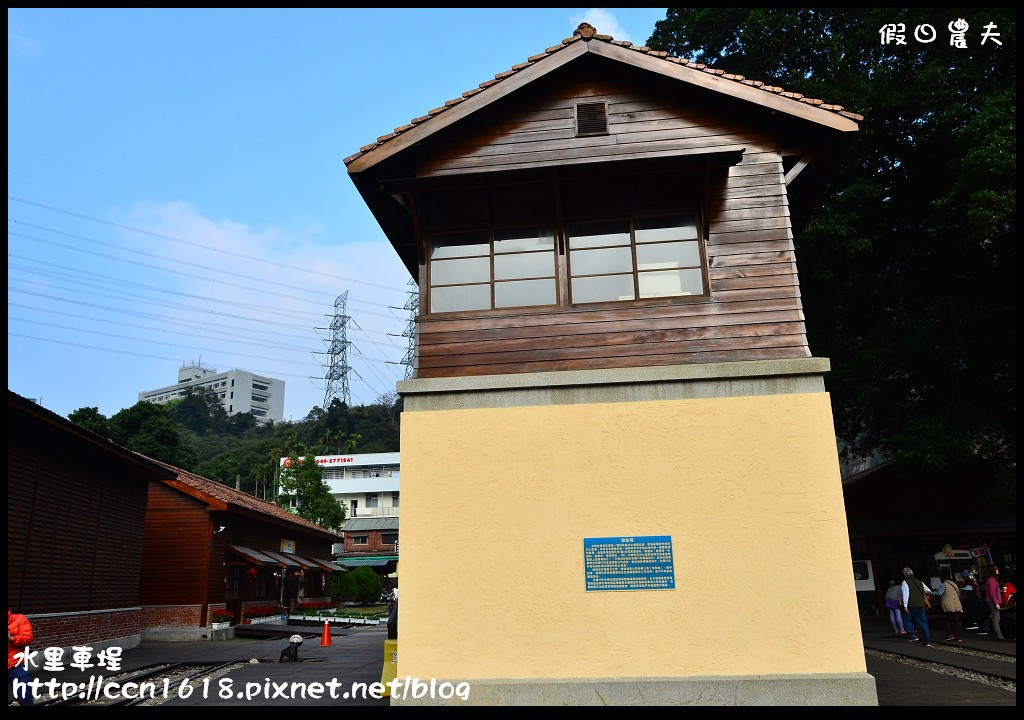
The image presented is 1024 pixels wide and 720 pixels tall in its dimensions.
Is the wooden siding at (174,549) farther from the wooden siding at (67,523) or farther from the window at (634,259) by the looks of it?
the window at (634,259)

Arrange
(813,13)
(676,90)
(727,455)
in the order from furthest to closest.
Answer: (813,13)
(676,90)
(727,455)

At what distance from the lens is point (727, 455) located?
9.08 m

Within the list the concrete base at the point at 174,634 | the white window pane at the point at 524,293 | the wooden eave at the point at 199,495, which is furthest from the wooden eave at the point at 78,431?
the white window pane at the point at 524,293

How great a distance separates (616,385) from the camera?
938 centimetres

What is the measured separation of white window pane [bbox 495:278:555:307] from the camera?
33.1 feet

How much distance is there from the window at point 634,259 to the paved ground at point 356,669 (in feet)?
19.7

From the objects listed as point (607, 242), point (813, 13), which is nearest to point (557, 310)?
point (607, 242)

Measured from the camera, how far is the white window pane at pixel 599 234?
10305 mm

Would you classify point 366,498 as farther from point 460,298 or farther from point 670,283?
point 670,283

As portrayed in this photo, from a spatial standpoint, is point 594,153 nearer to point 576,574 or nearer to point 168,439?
point 576,574

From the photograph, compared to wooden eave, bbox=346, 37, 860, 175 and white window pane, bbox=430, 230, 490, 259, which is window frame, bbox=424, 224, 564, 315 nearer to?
white window pane, bbox=430, 230, 490, 259

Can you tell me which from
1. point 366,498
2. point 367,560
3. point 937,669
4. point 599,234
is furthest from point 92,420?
point 937,669

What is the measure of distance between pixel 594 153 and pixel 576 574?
5.66 m

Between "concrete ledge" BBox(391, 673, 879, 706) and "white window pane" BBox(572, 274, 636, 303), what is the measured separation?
4.77 m
